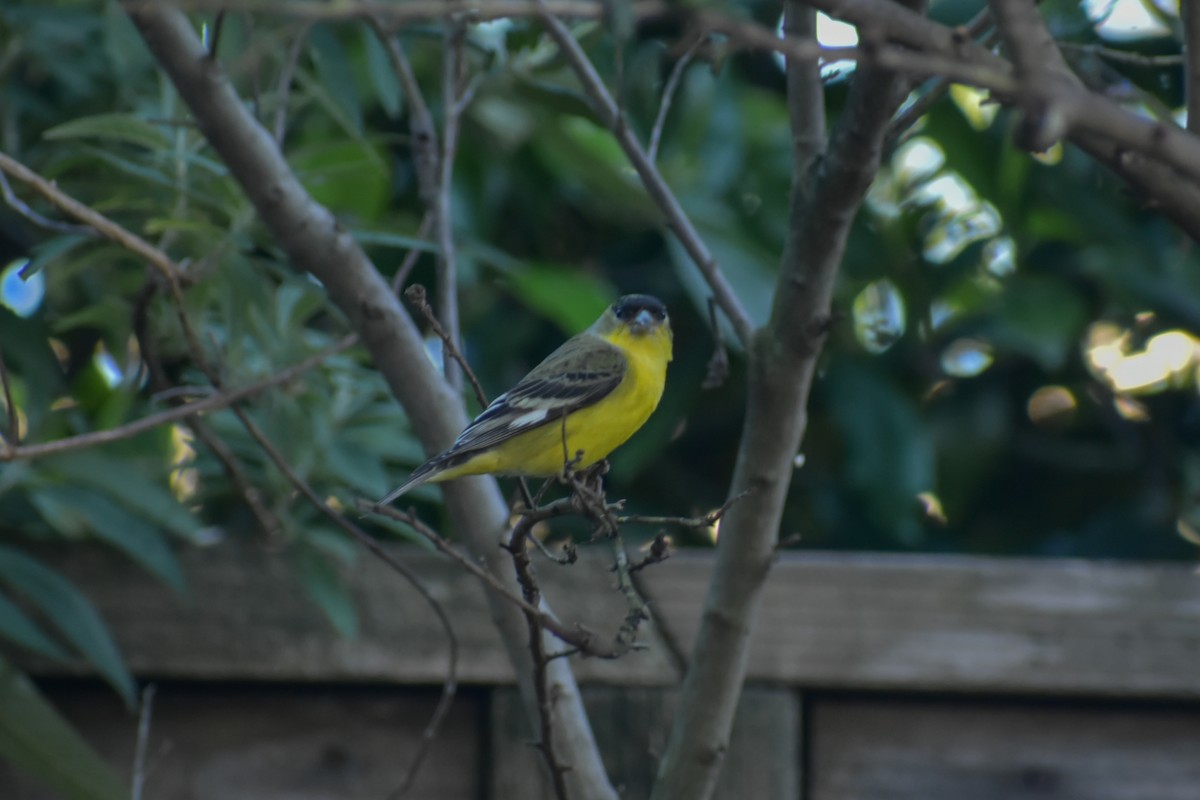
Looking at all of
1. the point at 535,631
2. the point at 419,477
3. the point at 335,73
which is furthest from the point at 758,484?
the point at 335,73

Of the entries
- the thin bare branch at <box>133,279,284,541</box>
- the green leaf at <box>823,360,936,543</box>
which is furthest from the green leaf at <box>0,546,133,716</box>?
the green leaf at <box>823,360,936,543</box>

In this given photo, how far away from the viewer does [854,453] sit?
2910 mm

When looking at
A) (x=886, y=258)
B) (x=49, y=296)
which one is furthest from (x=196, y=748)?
(x=886, y=258)

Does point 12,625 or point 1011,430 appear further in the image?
point 1011,430

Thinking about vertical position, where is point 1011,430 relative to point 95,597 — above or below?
below

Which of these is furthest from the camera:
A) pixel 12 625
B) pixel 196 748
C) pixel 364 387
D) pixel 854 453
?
pixel 854 453

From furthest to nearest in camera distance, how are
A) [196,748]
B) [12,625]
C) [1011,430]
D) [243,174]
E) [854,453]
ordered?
[1011,430] < [854,453] < [196,748] < [12,625] < [243,174]

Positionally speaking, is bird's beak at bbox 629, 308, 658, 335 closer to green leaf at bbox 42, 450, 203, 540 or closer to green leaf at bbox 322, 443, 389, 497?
green leaf at bbox 322, 443, 389, 497

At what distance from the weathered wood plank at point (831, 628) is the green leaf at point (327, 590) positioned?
54 millimetres

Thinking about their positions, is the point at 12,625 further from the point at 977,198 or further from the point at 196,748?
the point at 977,198

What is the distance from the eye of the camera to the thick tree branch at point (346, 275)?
1762 mm

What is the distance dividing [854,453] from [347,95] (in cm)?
126

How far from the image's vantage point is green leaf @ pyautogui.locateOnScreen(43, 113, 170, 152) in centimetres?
213

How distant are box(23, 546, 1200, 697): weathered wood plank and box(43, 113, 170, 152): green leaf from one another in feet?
2.24
